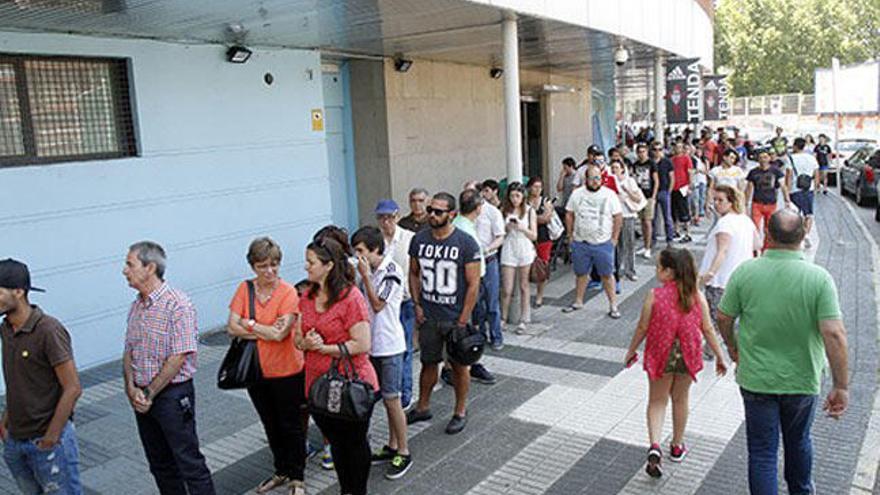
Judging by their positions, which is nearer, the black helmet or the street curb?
the street curb

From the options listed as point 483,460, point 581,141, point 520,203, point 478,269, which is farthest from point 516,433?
point 581,141

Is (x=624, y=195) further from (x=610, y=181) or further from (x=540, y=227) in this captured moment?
(x=540, y=227)

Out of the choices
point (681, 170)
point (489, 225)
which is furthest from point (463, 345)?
point (681, 170)

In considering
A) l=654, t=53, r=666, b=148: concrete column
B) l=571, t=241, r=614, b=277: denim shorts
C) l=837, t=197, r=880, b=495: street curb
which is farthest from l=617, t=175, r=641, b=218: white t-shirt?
l=654, t=53, r=666, b=148: concrete column

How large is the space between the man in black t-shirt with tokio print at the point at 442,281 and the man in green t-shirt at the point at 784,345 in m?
1.86

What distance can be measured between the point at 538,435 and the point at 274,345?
2157 millimetres

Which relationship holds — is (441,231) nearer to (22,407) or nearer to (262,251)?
(262,251)

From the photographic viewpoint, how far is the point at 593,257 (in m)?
8.66

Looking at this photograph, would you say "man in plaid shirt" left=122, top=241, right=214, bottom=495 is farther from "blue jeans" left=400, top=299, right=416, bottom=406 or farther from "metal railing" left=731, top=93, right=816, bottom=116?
"metal railing" left=731, top=93, right=816, bottom=116

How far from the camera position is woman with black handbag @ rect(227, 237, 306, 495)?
4.43 metres

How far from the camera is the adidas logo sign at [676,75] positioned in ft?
49.2

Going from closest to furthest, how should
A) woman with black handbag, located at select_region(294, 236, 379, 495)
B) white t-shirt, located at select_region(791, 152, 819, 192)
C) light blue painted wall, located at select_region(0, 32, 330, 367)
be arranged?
1. woman with black handbag, located at select_region(294, 236, 379, 495)
2. light blue painted wall, located at select_region(0, 32, 330, 367)
3. white t-shirt, located at select_region(791, 152, 819, 192)

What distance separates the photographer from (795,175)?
12109 millimetres

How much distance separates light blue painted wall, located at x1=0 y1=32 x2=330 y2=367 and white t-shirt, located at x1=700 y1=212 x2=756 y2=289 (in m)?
5.09
